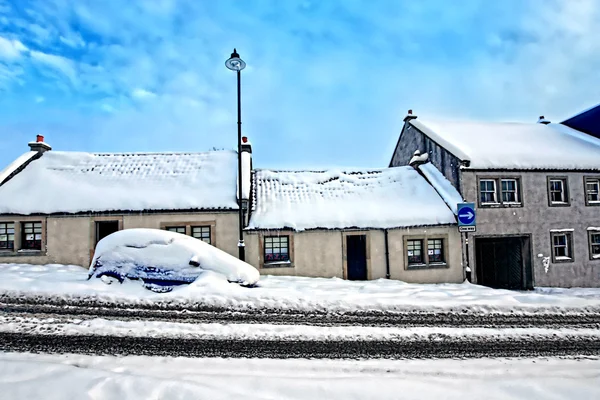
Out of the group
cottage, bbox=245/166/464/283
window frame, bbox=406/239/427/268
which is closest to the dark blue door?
cottage, bbox=245/166/464/283

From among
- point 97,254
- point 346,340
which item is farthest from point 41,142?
point 346,340

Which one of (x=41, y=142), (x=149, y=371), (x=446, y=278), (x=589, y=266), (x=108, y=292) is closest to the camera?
(x=149, y=371)

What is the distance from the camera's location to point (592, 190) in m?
15.9

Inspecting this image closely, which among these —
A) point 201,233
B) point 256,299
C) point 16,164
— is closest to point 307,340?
point 256,299

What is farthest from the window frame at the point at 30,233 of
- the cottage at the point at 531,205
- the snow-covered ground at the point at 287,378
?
the cottage at the point at 531,205

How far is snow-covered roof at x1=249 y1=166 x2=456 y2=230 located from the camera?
1384cm

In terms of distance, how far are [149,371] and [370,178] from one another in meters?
14.4

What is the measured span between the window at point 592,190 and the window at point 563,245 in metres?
2.11

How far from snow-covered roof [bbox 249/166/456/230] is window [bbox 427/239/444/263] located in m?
0.96

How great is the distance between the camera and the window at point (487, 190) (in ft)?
49.1

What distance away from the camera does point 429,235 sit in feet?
46.4

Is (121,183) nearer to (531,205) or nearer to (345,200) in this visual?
(345,200)

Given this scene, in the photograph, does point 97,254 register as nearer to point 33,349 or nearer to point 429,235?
point 33,349

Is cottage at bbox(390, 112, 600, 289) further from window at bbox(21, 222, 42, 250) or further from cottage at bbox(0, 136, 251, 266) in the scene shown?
window at bbox(21, 222, 42, 250)
